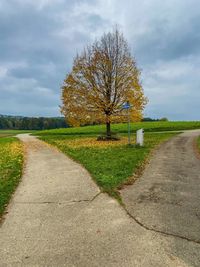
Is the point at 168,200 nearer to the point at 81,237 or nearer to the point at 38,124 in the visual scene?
the point at 81,237

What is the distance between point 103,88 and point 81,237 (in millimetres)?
22739

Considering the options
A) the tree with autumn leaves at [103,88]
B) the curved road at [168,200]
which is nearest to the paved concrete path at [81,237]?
the curved road at [168,200]

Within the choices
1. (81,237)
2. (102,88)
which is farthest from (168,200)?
(102,88)

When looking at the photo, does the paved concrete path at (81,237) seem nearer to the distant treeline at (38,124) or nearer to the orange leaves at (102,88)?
the orange leaves at (102,88)

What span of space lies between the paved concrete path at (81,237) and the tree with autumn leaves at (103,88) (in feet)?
63.2

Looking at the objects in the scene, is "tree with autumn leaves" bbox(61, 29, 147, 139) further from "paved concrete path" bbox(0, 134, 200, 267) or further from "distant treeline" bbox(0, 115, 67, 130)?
"distant treeline" bbox(0, 115, 67, 130)

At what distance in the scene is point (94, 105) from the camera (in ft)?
88.8

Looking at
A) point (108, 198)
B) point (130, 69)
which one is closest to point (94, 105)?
point (130, 69)

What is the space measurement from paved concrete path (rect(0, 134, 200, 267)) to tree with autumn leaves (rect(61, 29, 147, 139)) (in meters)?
19.3

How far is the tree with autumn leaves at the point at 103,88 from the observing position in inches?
1056

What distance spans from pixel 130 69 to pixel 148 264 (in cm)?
2432

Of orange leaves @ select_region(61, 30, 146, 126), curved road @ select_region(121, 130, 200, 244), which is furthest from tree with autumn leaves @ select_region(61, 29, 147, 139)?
curved road @ select_region(121, 130, 200, 244)

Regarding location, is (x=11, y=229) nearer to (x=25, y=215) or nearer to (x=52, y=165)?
(x=25, y=215)

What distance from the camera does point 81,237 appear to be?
207 inches
